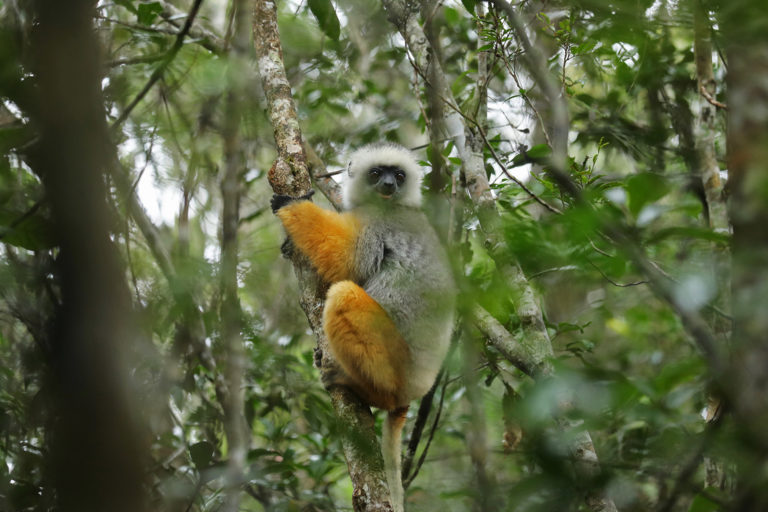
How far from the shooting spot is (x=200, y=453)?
12.2 feet

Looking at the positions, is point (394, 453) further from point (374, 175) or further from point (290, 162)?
point (374, 175)

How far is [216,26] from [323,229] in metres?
3.47

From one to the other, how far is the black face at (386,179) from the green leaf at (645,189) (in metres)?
3.98

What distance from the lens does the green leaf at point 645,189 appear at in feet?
4.61

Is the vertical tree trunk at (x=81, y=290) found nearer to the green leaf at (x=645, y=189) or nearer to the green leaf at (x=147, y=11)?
the green leaf at (x=645, y=189)

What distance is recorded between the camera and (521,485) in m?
1.24

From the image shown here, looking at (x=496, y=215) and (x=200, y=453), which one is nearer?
(x=496, y=215)

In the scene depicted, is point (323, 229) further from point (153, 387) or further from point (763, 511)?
point (763, 511)

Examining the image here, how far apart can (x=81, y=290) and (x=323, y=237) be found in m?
3.71

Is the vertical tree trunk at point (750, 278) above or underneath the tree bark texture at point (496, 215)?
underneath

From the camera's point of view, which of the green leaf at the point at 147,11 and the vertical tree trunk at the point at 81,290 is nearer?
the vertical tree trunk at the point at 81,290

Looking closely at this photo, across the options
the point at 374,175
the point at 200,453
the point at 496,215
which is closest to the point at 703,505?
the point at 496,215

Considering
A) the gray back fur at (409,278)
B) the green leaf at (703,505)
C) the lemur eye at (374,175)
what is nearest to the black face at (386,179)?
the lemur eye at (374,175)

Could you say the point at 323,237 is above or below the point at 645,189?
above
